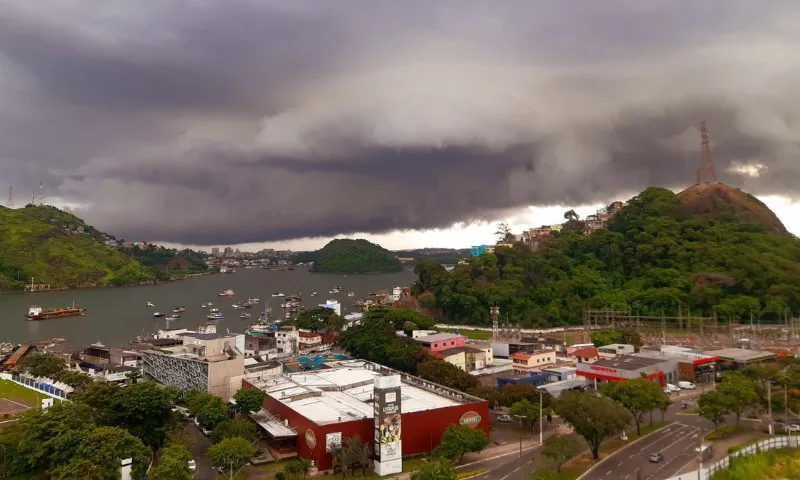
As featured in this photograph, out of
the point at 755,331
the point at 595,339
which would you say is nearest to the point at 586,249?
the point at 755,331

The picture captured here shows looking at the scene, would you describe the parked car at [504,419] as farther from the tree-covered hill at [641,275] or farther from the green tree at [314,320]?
the tree-covered hill at [641,275]

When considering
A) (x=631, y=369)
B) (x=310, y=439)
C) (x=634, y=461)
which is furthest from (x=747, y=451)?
(x=310, y=439)

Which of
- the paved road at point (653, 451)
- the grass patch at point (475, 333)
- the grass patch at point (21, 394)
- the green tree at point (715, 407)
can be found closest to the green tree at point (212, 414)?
the grass patch at point (21, 394)

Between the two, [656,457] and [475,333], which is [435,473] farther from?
[475,333]

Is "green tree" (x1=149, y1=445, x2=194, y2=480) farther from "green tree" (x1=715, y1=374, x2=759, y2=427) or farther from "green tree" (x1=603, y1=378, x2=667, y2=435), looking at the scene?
"green tree" (x1=715, y1=374, x2=759, y2=427)

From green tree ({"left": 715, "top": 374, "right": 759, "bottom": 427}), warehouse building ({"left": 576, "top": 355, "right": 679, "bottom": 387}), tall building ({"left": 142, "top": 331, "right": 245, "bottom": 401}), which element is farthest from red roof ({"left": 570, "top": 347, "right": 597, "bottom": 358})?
tall building ({"left": 142, "top": 331, "right": 245, "bottom": 401})
